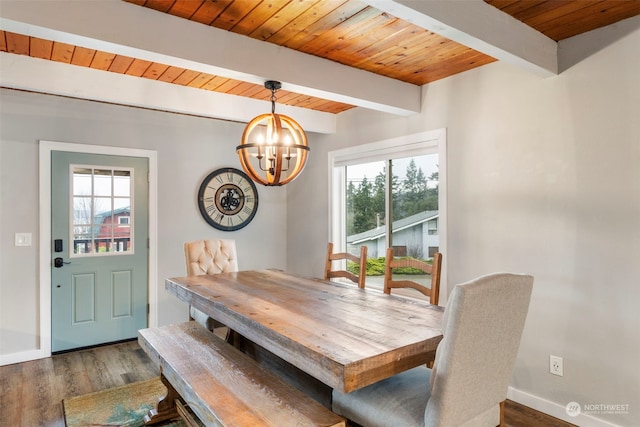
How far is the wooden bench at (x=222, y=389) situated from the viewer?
148 centimetres

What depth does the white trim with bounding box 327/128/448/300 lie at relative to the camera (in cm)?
305

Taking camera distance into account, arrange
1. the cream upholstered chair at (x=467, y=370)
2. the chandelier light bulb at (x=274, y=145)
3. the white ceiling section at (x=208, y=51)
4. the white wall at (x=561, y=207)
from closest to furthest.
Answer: the cream upholstered chair at (x=467, y=370)
the white ceiling section at (x=208, y=51)
the white wall at (x=561, y=207)
the chandelier light bulb at (x=274, y=145)

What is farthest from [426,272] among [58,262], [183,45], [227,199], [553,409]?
[58,262]

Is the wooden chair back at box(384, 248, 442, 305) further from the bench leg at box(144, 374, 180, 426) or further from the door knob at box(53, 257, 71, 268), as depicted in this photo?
the door knob at box(53, 257, 71, 268)

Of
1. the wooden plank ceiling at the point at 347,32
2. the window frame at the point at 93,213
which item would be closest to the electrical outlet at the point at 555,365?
the wooden plank ceiling at the point at 347,32

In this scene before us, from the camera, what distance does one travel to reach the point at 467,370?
1.33m

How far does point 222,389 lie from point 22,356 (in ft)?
8.67

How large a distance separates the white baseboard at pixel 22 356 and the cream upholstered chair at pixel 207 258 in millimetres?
1357

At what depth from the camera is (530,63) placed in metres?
2.23

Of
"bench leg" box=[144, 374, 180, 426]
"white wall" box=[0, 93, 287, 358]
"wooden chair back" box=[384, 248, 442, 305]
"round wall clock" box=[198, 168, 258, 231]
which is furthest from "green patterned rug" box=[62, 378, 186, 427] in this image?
"round wall clock" box=[198, 168, 258, 231]

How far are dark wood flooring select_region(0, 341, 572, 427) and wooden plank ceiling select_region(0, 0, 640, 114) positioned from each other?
7.80 ft

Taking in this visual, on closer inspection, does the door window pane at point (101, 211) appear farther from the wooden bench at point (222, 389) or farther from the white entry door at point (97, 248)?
the wooden bench at point (222, 389)

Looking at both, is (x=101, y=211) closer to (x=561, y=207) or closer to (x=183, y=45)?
(x=183, y=45)

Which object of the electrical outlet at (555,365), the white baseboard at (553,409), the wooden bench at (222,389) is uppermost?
the wooden bench at (222,389)
